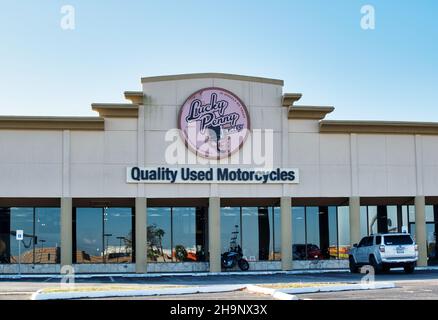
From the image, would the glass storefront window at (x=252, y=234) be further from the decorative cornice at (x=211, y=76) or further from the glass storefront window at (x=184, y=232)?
the decorative cornice at (x=211, y=76)

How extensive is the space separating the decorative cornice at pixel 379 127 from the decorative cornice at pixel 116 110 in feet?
31.2

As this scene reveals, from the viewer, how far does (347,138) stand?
39375mm

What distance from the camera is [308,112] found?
3872 centimetres

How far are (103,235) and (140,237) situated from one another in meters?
6.20

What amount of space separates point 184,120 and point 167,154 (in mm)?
1864

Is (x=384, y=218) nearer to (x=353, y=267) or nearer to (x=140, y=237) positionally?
(x=353, y=267)

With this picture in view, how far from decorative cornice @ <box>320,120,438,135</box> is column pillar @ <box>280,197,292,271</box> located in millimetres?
4228

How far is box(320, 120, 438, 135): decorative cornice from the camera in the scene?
38.9 m

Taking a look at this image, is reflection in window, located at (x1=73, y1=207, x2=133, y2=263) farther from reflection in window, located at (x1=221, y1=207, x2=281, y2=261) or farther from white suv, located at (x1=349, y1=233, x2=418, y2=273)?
white suv, located at (x1=349, y1=233, x2=418, y2=273)

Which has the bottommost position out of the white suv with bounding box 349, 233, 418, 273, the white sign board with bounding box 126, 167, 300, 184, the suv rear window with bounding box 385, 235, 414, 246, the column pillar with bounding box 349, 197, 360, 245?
the white suv with bounding box 349, 233, 418, 273

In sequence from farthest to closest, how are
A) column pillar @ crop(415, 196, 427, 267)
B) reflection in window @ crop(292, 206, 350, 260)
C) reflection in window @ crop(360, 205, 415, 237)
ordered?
reflection in window @ crop(360, 205, 415, 237) → reflection in window @ crop(292, 206, 350, 260) → column pillar @ crop(415, 196, 427, 267)

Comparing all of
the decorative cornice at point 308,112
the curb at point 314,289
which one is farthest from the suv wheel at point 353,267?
the curb at point 314,289

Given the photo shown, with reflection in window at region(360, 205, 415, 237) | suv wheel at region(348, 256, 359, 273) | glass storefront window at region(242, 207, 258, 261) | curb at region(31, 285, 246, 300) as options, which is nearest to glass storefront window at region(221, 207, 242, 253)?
glass storefront window at region(242, 207, 258, 261)
